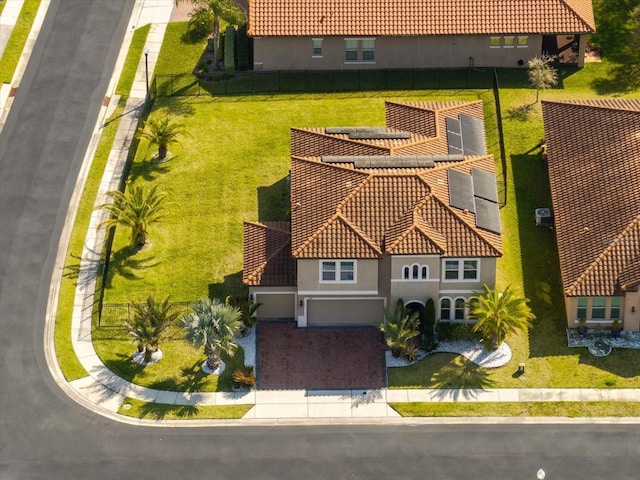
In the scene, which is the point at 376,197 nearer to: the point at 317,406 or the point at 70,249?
the point at 317,406

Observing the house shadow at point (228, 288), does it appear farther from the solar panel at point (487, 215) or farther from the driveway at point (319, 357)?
the solar panel at point (487, 215)

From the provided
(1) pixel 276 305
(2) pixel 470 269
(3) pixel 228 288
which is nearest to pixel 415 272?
(2) pixel 470 269

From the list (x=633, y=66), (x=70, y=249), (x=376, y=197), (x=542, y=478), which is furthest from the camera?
(x=633, y=66)

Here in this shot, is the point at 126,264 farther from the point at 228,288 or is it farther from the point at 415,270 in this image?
the point at 415,270

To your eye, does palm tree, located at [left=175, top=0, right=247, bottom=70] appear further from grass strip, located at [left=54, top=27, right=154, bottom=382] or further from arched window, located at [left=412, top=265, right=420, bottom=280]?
arched window, located at [left=412, top=265, right=420, bottom=280]

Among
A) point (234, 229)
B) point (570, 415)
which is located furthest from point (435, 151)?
point (570, 415)

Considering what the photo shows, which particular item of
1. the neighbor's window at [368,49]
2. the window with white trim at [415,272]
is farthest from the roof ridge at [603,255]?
the neighbor's window at [368,49]
